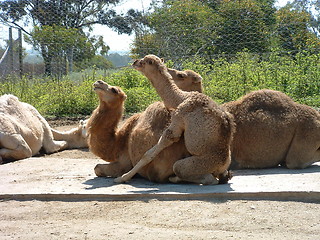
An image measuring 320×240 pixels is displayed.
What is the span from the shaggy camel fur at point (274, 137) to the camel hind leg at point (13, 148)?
11.6 ft

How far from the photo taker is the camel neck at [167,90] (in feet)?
19.6

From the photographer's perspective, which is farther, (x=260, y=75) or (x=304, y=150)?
(x=260, y=75)

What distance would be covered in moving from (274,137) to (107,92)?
2367 millimetres

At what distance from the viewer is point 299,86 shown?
11453 millimetres

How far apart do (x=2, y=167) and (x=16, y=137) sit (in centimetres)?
101

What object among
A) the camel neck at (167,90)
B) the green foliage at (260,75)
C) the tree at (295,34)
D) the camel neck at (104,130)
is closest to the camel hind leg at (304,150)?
the camel neck at (167,90)

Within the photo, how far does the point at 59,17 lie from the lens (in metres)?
14.9

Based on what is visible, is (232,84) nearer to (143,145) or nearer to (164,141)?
(143,145)

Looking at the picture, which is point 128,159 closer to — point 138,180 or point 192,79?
point 138,180

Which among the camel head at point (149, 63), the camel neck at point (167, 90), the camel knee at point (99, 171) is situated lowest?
the camel knee at point (99, 171)

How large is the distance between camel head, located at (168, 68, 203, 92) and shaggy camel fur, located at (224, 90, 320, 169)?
0.76m

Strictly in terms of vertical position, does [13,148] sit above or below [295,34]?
below

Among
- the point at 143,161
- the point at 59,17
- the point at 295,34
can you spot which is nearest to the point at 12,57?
the point at 59,17

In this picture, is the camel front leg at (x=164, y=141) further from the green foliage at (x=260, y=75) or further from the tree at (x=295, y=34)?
the tree at (x=295, y=34)
